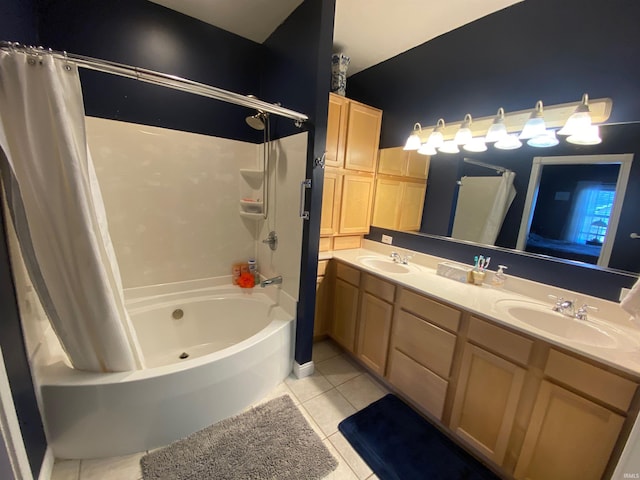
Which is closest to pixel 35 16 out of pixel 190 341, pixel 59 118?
pixel 59 118

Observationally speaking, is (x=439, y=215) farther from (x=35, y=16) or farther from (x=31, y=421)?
(x=35, y=16)

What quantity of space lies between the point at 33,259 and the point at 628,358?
249cm

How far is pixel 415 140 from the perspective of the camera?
2088mm

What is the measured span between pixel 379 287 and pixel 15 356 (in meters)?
1.88

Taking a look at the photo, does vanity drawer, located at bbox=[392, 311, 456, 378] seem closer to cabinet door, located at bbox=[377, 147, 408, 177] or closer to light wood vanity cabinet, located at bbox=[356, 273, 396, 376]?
light wood vanity cabinet, located at bbox=[356, 273, 396, 376]

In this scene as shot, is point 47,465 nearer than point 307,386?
Yes

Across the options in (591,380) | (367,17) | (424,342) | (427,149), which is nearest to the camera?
(591,380)

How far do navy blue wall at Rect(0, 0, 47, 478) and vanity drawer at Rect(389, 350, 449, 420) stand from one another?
6.23 feet

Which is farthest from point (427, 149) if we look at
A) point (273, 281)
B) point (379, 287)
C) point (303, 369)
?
point (303, 369)

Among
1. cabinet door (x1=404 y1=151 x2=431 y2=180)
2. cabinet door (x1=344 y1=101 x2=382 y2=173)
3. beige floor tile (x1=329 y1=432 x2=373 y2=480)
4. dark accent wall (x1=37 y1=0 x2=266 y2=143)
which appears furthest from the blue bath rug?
dark accent wall (x1=37 y1=0 x2=266 y2=143)

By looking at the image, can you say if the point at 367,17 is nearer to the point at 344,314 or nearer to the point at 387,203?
the point at 387,203

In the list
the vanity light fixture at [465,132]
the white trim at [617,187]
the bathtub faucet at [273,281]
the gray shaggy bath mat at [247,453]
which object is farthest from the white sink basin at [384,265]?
the gray shaggy bath mat at [247,453]

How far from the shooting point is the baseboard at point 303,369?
195 cm

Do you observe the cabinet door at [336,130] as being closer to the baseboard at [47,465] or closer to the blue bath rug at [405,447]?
the blue bath rug at [405,447]
